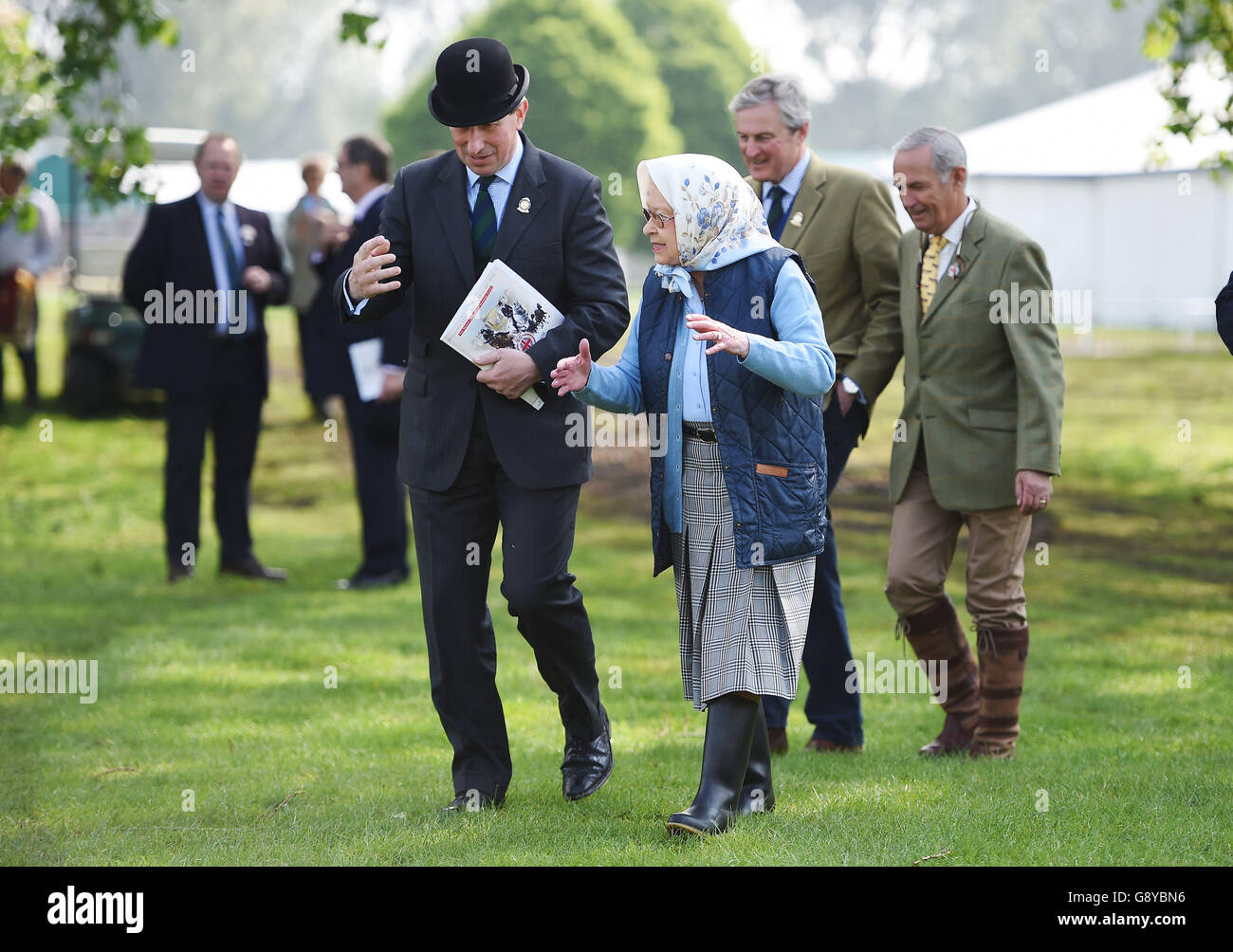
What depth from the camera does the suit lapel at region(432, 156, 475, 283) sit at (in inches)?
193

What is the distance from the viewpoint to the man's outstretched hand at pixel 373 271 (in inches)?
185

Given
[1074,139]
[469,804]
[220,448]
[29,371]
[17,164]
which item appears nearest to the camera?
[469,804]

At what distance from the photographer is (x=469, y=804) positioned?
509 cm

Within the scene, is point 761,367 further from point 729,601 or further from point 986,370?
point 986,370

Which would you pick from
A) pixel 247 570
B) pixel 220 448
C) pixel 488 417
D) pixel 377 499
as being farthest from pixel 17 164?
pixel 488 417

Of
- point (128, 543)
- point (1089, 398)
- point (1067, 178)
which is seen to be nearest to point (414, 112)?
point (1067, 178)

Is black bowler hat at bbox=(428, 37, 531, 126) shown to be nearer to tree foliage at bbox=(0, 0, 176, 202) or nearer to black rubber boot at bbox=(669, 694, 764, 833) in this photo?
black rubber boot at bbox=(669, 694, 764, 833)

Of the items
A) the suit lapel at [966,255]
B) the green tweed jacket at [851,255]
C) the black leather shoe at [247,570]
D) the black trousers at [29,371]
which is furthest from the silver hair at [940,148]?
the black trousers at [29,371]

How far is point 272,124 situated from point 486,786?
95.3 metres

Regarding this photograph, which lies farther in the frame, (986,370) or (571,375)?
(986,370)

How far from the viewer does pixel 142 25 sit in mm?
10195

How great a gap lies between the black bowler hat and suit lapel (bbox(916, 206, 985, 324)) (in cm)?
187

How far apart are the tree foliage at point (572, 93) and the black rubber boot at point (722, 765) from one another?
32293 mm

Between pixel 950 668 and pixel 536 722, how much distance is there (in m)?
1.79
